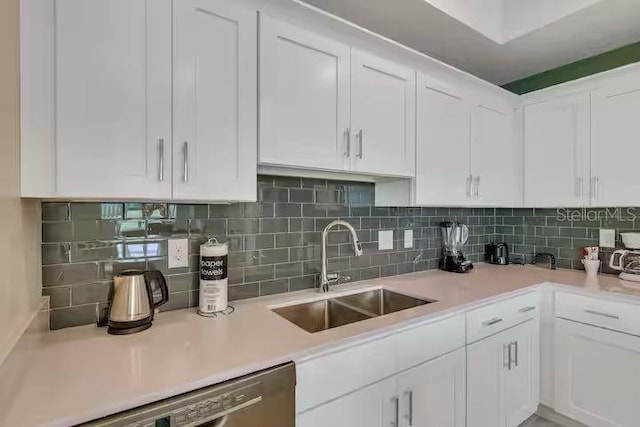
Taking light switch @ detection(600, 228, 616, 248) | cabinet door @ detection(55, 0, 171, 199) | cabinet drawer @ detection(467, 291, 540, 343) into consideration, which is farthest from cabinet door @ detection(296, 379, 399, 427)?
light switch @ detection(600, 228, 616, 248)

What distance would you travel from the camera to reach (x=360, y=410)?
3.93ft

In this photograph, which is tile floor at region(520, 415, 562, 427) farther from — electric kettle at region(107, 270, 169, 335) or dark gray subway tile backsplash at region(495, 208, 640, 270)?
electric kettle at region(107, 270, 169, 335)

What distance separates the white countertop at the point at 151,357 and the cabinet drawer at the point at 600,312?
0.83 m

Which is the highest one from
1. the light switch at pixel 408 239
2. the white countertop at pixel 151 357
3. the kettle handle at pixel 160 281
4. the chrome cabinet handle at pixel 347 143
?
A: the chrome cabinet handle at pixel 347 143

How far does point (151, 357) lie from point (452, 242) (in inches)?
83.7

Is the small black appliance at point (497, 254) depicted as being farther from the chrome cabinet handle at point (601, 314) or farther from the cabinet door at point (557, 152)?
the chrome cabinet handle at point (601, 314)

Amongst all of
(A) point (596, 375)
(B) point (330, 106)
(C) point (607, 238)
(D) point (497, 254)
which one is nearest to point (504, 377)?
(A) point (596, 375)

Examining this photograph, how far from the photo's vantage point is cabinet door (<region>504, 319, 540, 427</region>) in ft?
6.04

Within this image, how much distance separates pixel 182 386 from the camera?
2.74ft

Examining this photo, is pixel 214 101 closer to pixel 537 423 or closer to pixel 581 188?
pixel 581 188

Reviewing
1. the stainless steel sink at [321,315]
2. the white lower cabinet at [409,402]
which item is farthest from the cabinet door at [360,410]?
the stainless steel sink at [321,315]

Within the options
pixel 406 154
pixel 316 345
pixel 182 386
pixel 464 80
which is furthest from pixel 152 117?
pixel 464 80

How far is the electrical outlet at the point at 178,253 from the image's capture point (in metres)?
1.42

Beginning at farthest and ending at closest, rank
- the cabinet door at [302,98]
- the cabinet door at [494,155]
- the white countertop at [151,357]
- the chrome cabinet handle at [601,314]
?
1. the cabinet door at [494,155]
2. the chrome cabinet handle at [601,314]
3. the cabinet door at [302,98]
4. the white countertop at [151,357]
